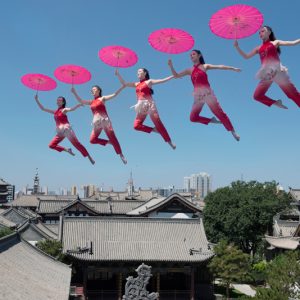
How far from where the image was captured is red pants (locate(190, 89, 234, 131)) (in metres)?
8.88

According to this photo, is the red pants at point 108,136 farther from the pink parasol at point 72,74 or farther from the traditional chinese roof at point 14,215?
the traditional chinese roof at point 14,215

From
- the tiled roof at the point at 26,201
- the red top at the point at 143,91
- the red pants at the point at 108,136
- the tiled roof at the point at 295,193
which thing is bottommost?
the tiled roof at the point at 26,201

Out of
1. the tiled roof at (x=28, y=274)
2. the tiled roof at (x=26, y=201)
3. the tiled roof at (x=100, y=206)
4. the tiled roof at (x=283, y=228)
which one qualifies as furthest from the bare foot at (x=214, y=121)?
the tiled roof at (x=26, y=201)

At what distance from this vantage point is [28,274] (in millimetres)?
23391

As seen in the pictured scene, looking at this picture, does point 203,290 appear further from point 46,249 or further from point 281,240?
point 281,240

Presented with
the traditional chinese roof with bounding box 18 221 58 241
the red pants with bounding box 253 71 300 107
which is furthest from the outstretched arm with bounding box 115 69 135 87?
the traditional chinese roof with bounding box 18 221 58 241

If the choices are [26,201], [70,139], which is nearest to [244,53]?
[70,139]

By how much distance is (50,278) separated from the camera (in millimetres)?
24969

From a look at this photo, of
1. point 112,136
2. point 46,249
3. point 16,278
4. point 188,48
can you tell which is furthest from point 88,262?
point 188,48

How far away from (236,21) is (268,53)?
32.7 inches

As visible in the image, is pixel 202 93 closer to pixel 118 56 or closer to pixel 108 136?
pixel 118 56

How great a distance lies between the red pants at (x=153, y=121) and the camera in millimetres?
9961

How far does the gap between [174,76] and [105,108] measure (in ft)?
7.83

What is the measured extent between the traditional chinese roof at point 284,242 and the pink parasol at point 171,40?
4314cm
